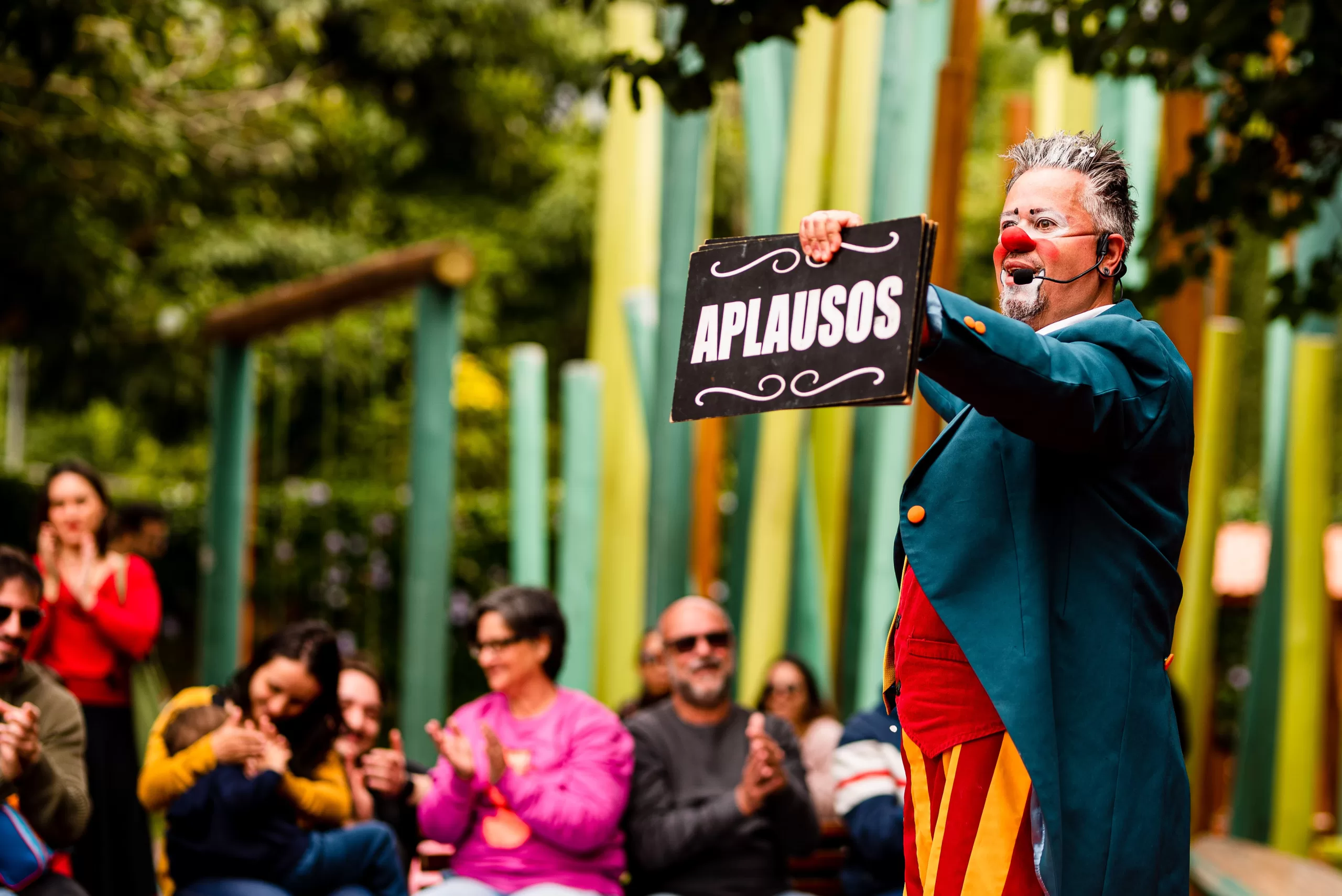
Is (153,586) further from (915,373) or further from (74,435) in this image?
(74,435)

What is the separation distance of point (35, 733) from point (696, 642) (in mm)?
1696

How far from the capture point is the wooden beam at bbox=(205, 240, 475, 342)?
18.8ft

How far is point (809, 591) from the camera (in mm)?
6926

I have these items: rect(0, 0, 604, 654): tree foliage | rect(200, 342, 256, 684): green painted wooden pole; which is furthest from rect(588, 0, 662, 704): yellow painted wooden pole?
rect(200, 342, 256, 684): green painted wooden pole

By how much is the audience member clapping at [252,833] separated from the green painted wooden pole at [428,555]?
166 cm

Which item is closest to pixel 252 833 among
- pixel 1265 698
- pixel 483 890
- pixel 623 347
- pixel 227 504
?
pixel 483 890

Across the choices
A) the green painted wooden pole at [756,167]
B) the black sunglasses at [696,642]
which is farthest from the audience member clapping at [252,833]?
the green painted wooden pole at [756,167]

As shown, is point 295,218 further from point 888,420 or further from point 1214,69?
point 1214,69

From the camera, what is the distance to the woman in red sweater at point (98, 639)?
4438 mm

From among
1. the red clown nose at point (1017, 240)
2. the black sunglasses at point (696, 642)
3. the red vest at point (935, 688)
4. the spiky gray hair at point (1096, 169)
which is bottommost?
the black sunglasses at point (696, 642)

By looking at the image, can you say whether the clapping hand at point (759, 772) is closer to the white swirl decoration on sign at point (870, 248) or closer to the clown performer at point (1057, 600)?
the clown performer at point (1057, 600)

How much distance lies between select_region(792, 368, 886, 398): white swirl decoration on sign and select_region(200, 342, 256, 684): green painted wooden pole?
5304mm

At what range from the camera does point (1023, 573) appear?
2.05 metres

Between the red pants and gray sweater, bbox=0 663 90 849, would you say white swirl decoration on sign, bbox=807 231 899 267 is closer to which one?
the red pants
